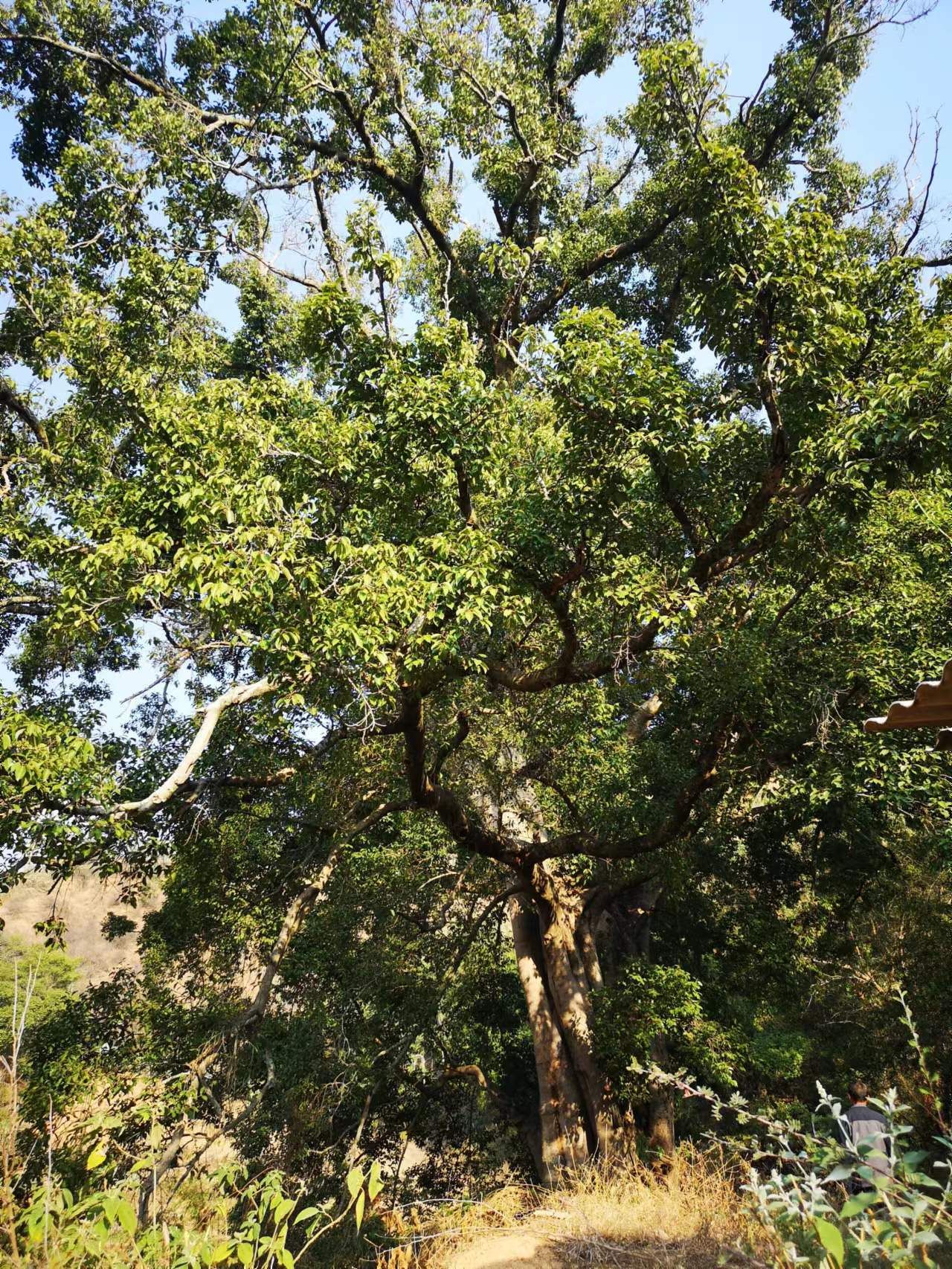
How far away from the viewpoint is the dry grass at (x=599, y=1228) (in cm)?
498

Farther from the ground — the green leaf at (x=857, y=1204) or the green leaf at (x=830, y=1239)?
the green leaf at (x=857, y=1204)

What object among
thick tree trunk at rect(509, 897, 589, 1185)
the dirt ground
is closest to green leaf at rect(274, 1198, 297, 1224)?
the dirt ground

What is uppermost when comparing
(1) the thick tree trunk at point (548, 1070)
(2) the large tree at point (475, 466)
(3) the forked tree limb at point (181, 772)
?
(2) the large tree at point (475, 466)

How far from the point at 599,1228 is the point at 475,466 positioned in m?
5.84

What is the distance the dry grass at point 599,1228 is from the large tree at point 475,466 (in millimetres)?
2511

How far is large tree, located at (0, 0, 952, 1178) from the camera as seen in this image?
5.93 metres

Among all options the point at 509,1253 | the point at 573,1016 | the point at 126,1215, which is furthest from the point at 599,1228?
the point at 126,1215

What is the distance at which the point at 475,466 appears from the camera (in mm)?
6699

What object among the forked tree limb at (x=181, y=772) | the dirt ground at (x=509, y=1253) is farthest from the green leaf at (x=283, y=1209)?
the dirt ground at (x=509, y=1253)

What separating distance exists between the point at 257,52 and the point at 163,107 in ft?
4.77

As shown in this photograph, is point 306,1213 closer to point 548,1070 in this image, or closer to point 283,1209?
point 283,1209

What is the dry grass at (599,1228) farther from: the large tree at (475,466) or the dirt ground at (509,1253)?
the large tree at (475,466)

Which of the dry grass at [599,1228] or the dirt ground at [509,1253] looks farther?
the dirt ground at [509,1253]

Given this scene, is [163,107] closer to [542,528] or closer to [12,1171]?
[542,528]
